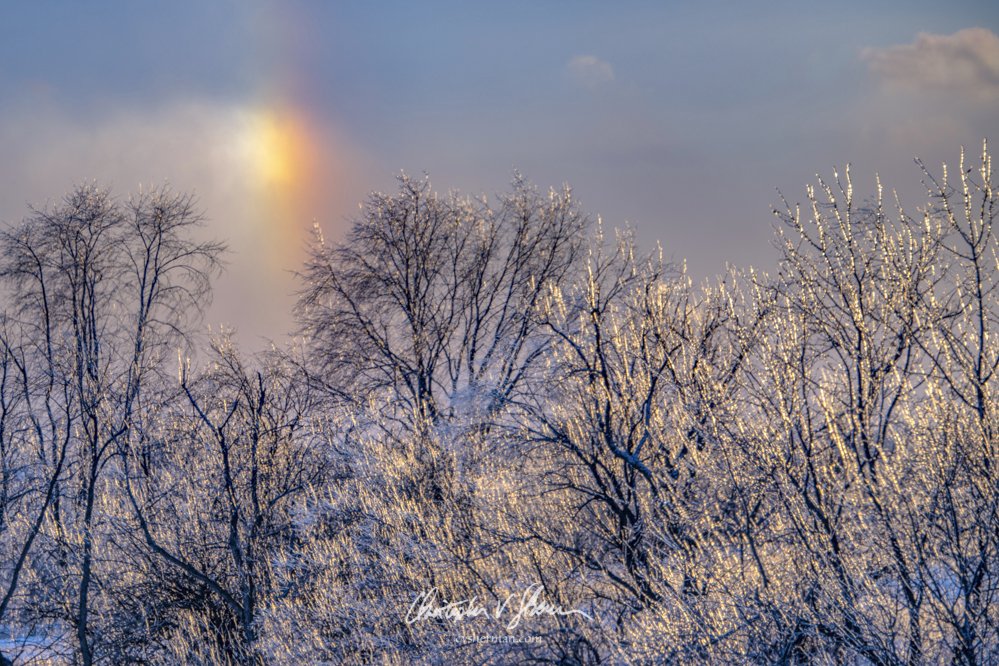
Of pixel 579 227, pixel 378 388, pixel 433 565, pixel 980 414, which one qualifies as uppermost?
pixel 579 227

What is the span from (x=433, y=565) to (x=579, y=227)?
12.5m

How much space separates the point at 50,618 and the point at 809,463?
14.4 m

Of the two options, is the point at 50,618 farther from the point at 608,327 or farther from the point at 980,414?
the point at 980,414

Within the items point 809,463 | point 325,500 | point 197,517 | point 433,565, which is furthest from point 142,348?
point 809,463

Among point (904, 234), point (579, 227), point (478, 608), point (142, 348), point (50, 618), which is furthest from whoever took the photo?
point (579, 227)

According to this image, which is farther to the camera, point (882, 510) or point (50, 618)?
point (50, 618)

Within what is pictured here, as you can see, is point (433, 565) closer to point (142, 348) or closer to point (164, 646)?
point (164, 646)

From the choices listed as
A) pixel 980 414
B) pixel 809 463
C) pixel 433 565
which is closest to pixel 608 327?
pixel 433 565

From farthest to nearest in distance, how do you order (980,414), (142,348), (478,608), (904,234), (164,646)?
(142,348)
(164,646)
(478,608)
(904,234)
(980,414)

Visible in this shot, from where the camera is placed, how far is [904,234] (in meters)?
9.07

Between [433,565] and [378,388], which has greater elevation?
[378,388]
